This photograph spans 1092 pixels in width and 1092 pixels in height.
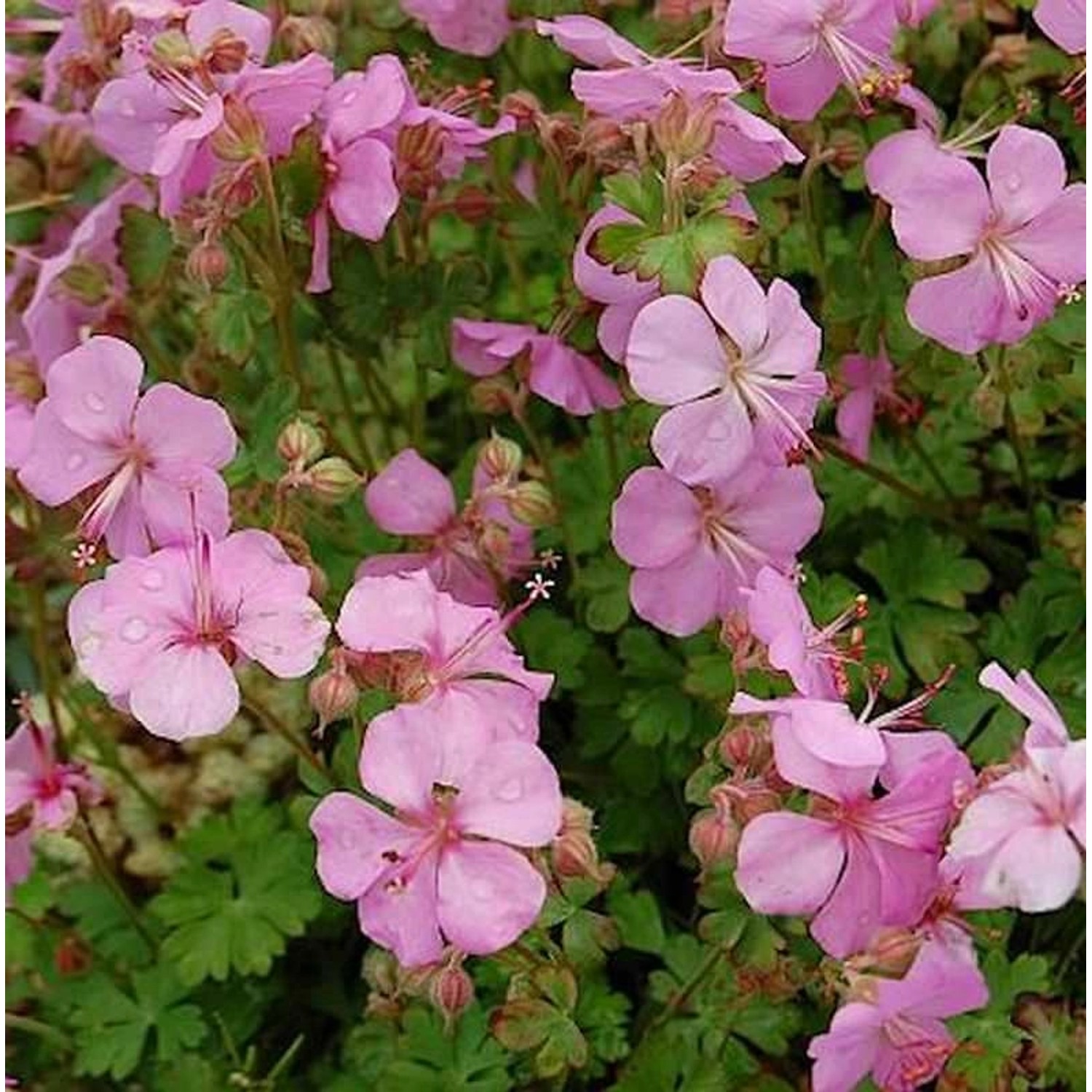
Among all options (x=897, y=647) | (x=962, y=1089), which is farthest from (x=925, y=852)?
(x=897, y=647)

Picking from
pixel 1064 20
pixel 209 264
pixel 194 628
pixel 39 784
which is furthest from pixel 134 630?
pixel 1064 20

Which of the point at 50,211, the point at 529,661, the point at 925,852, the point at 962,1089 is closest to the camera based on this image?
the point at 925,852

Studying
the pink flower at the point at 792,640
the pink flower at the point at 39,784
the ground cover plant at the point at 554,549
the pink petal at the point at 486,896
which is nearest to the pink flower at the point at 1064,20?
the ground cover plant at the point at 554,549

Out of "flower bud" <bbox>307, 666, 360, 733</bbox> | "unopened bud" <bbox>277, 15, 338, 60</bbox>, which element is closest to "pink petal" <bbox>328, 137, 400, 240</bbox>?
"unopened bud" <bbox>277, 15, 338, 60</bbox>

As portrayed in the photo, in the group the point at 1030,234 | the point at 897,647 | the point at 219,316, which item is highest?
the point at 1030,234

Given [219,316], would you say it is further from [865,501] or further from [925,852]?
[925,852]

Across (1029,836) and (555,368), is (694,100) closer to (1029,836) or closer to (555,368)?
(555,368)

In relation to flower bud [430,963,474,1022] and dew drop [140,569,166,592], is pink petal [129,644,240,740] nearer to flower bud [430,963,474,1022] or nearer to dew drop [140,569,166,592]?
dew drop [140,569,166,592]
